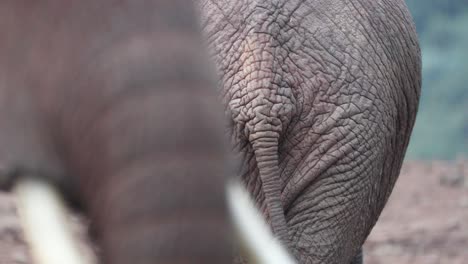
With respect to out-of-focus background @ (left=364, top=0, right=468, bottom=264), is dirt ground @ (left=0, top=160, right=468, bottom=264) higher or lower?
lower

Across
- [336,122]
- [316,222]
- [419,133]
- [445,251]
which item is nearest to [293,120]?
[336,122]

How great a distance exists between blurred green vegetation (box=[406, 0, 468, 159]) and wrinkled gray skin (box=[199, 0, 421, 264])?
213 inches

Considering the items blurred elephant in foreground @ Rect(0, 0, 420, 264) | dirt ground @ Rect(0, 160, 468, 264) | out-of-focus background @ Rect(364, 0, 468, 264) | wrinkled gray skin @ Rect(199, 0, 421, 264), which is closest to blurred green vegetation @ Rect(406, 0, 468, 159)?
out-of-focus background @ Rect(364, 0, 468, 264)

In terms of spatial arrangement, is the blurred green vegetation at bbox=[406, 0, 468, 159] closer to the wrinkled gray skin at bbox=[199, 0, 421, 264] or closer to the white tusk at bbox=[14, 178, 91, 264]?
the wrinkled gray skin at bbox=[199, 0, 421, 264]

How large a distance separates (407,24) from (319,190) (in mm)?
639

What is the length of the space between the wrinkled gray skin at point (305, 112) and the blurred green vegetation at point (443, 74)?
5.40m

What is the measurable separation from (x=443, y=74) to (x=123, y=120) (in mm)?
7145

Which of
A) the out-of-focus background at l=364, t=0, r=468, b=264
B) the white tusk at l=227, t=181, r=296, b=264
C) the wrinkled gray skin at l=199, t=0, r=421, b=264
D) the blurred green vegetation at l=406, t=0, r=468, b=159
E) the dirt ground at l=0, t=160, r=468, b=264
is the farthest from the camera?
the blurred green vegetation at l=406, t=0, r=468, b=159

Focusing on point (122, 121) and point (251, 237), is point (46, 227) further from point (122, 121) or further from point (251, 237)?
point (251, 237)

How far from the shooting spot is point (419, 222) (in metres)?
6.42

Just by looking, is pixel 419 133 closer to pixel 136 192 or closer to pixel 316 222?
pixel 316 222

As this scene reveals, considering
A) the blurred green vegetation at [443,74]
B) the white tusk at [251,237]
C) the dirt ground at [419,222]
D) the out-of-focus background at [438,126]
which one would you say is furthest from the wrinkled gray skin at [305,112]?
the blurred green vegetation at [443,74]

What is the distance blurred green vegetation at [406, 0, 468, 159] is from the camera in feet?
25.5

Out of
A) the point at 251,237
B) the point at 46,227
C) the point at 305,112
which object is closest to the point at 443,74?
the point at 305,112
